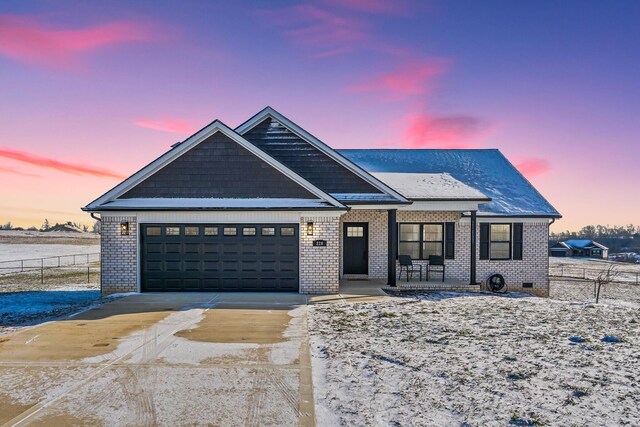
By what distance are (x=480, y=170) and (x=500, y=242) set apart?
427 centimetres

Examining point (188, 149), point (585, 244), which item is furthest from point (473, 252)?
point (585, 244)

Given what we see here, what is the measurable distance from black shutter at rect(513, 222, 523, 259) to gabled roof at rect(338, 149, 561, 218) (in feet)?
1.73

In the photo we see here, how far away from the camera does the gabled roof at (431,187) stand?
13875 mm

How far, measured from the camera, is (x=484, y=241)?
1509 cm

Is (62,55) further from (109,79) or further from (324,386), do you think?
(324,386)

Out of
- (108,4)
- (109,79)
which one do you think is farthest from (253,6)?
(109,79)

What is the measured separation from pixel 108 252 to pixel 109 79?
6.47 meters

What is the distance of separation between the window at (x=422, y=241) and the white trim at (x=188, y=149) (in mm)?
4878

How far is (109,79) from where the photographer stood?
13.5 metres

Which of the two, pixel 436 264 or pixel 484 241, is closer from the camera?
pixel 436 264

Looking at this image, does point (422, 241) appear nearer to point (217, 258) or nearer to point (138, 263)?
point (217, 258)

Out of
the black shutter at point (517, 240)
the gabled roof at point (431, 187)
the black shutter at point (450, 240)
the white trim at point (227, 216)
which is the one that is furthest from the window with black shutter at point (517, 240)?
the white trim at point (227, 216)

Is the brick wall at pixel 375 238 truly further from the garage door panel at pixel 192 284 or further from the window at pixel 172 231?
Result: the window at pixel 172 231

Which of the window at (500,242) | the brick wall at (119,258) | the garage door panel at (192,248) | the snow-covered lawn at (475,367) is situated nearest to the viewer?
the snow-covered lawn at (475,367)
